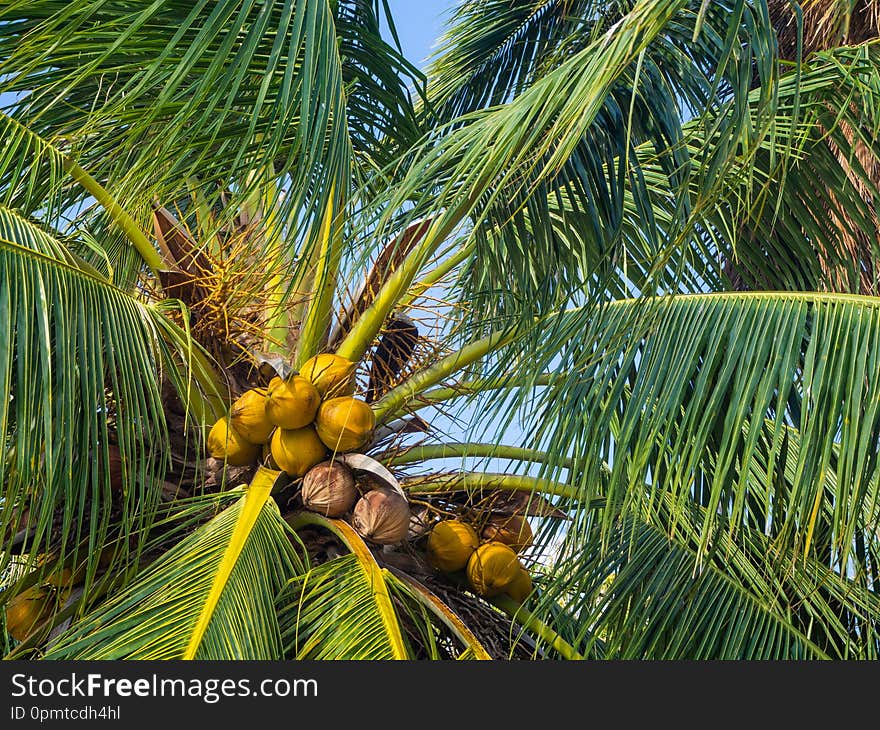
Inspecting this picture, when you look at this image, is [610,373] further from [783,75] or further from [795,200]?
[783,75]

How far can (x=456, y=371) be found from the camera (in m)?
3.57

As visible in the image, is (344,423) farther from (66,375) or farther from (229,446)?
(66,375)

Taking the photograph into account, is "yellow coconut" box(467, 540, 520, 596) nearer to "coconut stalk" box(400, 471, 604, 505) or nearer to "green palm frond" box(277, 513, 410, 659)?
"coconut stalk" box(400, 471, 604, 505)

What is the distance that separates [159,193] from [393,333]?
0.98 meters

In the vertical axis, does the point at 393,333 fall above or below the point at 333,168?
below

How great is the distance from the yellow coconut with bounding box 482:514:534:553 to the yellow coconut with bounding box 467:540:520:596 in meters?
0.06

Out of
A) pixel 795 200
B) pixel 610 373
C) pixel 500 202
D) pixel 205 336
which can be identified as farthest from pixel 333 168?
pixel 795 200

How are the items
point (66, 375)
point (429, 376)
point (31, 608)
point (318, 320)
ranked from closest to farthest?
1. point (66, 375)
2. point (31, 608)
3. point (318, 320)
4. point (429, 376)

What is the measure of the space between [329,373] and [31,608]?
114 cm

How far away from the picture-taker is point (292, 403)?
308cm

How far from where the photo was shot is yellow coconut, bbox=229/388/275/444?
3.14m

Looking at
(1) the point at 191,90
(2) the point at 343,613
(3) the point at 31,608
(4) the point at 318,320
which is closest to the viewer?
(2) the point at 343,613

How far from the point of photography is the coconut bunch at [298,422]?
10.1ft

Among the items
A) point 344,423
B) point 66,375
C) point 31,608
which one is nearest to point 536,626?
point 344,423
